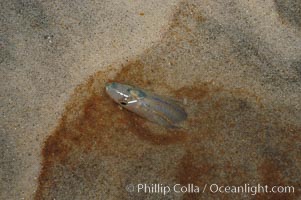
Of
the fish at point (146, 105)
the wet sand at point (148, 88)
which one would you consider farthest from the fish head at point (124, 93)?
the wet sand at point (148, 88)

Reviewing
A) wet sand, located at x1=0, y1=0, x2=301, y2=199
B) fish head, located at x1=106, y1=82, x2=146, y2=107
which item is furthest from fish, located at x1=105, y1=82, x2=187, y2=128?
wet sand, located at x1=0, y1=0, x2=301, y2=199

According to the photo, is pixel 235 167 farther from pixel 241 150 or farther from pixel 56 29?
pixel 56 29

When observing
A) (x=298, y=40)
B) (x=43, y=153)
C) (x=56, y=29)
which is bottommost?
(x=43, y=153)

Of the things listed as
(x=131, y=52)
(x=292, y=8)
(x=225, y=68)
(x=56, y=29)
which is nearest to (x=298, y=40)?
(x=292, y=8)

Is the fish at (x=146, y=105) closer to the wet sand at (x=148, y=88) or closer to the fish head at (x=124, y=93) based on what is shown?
the fish head at (x=124, y=93)

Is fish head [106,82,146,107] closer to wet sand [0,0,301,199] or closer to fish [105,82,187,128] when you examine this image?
fish [105,82,187,128]

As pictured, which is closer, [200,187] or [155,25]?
[200,187]
